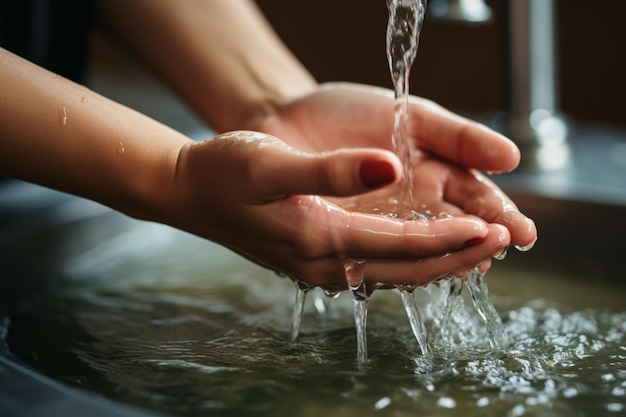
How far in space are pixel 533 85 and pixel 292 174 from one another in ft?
2.70

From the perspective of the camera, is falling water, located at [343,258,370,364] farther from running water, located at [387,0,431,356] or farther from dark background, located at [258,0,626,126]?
dark background, located at [258,0,626,126]

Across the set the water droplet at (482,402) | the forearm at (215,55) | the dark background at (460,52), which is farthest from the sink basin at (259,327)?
the dark background at (460,52)

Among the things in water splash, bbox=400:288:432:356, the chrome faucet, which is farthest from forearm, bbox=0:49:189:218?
the chrome faucet

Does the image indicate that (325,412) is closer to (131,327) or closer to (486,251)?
(486,251)

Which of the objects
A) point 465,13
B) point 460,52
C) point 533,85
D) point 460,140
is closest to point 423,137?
point 460,140

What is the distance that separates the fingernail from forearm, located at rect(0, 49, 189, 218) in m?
0.25

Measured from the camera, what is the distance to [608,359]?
0.77 metres

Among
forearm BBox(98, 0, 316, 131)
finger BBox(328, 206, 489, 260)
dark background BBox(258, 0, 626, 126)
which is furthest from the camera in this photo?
dark background BBox(258, 0, 626, 126)

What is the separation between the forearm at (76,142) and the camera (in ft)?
2.64

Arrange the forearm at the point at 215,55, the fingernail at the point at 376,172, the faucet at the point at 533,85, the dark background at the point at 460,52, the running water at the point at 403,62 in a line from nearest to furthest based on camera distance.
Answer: the fingernail at the point at 376,172, the running water at the point at 403,62, the forearm at the point at 215,55, the faucet at the point at 533,85, the dark background at the point at 460,52

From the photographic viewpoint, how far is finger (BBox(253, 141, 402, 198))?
615 mm

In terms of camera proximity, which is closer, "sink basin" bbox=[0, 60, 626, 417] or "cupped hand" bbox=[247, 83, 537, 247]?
"sink basin" bbox=[0, 60, 626, 417]

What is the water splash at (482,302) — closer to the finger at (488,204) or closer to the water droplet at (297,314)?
the finger at (488,204)

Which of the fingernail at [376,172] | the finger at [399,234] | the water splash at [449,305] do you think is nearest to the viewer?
the fingernail at [376,172]
